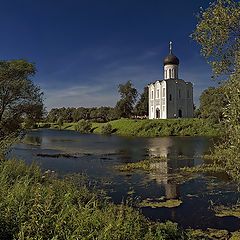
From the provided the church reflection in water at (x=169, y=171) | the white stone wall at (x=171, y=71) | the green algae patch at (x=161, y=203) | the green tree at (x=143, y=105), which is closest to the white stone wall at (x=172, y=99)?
the white stone wall at (x=171, y=71)

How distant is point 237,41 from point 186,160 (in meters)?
23.4

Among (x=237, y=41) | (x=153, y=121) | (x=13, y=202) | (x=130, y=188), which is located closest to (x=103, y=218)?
(x=13, y=202)

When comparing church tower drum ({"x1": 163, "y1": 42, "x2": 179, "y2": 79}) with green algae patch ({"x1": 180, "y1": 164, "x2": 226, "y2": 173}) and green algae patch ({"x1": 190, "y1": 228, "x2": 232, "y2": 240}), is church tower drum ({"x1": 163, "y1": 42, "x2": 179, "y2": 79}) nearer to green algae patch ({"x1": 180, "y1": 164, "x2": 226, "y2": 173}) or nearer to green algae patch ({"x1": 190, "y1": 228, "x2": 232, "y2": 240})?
green algae patch ({"x1": 180, "y1": 164, "x2": 226, "y2": 173})

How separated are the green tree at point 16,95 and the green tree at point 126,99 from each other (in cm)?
7753

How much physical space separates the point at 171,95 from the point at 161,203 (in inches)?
3125

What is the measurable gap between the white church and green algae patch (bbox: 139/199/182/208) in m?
75.6

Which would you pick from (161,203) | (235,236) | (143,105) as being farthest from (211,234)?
(143,105)

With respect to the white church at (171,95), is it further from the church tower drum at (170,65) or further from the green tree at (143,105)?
the green tree at (143,105)

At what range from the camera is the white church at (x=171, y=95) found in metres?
92.4

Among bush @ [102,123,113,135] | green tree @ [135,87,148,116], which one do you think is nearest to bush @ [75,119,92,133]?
bush @ [102,123,113,135]

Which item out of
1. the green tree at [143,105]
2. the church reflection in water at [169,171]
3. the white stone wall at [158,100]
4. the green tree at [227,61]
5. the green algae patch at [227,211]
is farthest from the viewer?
the green tree at [143,105]

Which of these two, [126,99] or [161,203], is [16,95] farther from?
[126,99]

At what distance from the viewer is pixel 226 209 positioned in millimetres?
14875

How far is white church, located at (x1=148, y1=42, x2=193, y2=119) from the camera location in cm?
9244
